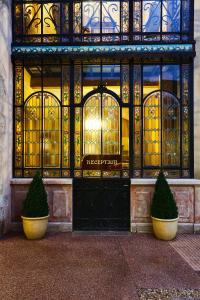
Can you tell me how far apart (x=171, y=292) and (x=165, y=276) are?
505mm

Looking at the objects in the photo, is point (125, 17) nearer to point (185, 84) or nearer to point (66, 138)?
point (185, 84)

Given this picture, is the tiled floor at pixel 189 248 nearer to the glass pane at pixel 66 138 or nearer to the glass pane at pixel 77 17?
the glass pane at pixel 66 138

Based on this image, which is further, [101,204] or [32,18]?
[32,18]

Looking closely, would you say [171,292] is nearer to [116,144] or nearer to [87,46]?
[116,144]

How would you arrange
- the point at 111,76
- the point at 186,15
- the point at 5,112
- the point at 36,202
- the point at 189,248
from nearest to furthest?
1. the point at 189,248
2. the point at 36,202
3. the point at 5,112
4. the point at 186,15
5. the point at 111,76

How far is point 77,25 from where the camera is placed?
7.40 metres

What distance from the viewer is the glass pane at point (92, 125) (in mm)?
7355

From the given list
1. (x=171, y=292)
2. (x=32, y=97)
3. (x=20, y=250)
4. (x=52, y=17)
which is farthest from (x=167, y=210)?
(x=52, y=17)

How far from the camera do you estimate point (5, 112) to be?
274 inches

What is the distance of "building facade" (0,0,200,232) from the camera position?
7215mm

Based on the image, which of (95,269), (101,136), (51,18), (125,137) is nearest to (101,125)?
(101,136)

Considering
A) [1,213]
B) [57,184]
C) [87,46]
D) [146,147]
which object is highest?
[87,46]

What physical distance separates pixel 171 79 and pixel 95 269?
5.22 meters

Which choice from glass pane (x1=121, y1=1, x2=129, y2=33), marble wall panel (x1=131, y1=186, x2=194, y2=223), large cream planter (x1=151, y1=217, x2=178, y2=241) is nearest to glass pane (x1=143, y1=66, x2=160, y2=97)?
glass pane (x1=121, y1=1, x2=129, y2=33)
